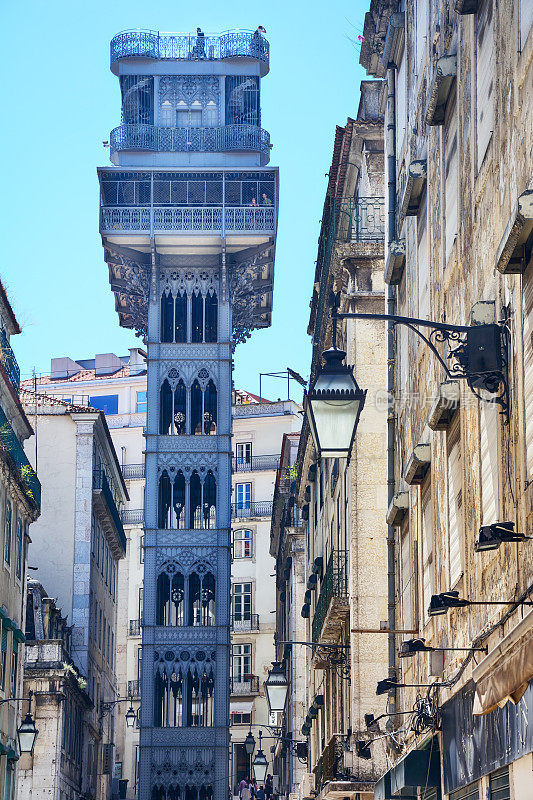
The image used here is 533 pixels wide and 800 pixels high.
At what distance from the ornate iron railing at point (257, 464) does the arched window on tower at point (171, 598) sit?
22.7m

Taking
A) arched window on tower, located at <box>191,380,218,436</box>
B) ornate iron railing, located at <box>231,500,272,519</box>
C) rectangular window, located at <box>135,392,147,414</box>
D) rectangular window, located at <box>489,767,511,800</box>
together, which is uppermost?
rectangular window, located at <box>135,392,147,414</box>

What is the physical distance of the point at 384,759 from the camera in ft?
65.3

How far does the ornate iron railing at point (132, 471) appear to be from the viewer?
80250mm

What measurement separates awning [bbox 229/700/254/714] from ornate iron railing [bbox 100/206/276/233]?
1023 inches

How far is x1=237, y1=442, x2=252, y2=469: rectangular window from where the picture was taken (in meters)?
77.6

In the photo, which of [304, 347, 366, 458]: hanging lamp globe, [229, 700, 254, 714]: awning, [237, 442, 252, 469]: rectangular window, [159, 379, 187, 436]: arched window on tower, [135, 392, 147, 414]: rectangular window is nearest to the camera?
[304, 347, 366, 458]: hanging lamp globe

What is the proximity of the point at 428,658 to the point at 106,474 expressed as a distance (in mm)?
42602

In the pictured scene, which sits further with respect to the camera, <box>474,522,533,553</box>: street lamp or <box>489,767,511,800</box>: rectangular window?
<box>489,767,511,800</box>: rectangular window

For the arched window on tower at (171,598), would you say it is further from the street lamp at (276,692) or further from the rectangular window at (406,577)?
the rectangular window at (406,577)

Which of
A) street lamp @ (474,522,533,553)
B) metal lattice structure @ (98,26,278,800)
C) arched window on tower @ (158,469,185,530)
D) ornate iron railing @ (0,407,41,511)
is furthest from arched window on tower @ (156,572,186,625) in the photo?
street lamp @ (474,522,533,553)

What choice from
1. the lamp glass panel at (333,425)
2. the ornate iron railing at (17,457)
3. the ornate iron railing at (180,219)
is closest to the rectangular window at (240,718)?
the ornate iron railing at (180,219)

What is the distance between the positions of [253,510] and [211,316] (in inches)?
799

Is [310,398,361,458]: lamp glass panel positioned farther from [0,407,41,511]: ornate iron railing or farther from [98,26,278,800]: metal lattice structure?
[98,26,278,800]: metal lattice structure

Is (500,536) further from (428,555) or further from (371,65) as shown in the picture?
(371,65)
